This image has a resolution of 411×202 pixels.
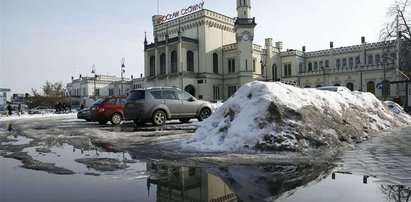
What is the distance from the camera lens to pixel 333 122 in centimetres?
906

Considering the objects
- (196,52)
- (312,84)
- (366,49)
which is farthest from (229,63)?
(366,49)

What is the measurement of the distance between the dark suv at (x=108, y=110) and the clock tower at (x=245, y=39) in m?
32.9

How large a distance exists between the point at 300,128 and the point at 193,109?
9227 mm

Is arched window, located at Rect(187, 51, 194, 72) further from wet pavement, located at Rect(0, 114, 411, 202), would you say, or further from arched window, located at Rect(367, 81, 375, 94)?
wet pavement, located at Rect(0, 114, 411, 202)

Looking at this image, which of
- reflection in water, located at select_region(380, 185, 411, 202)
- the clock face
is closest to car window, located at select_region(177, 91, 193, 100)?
reflection in water, located at select_region(380, 185, 411, 202)

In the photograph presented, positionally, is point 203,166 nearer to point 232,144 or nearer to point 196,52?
point 232,144

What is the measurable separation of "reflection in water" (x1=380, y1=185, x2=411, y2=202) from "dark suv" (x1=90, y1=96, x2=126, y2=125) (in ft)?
50.4

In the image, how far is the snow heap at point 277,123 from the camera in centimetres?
764

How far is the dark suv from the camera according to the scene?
17828mm

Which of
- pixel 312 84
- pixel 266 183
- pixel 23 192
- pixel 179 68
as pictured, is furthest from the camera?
pixel 312 84

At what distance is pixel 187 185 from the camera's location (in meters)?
4.71

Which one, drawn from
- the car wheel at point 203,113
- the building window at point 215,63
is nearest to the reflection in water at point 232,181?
the car wheel at point 203,113

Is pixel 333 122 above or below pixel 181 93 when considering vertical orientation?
below

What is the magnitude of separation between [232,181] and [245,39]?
150 feet
